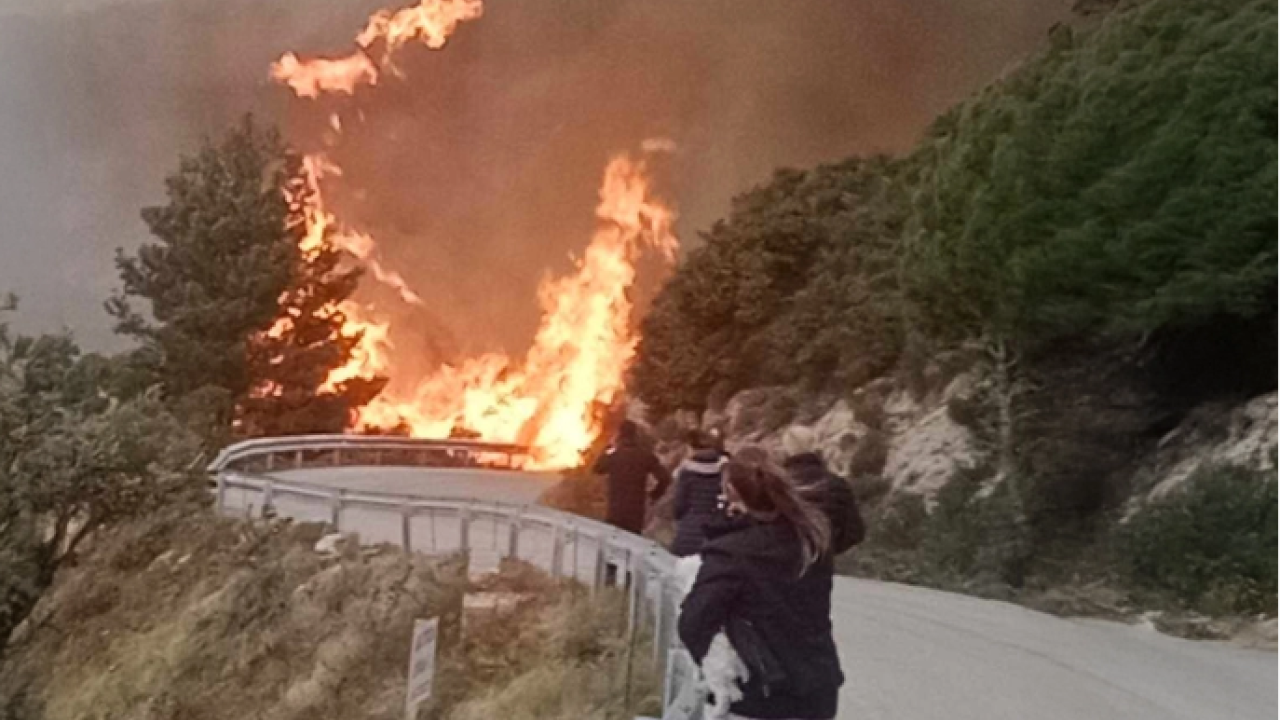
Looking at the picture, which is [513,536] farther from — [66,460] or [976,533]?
[66,460]

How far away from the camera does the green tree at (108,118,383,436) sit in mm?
3088

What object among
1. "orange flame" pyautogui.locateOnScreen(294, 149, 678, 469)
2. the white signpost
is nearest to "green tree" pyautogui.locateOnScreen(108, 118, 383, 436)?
"orange flame" pyautogui.locateOnScreen(294, 149, 678, 469)

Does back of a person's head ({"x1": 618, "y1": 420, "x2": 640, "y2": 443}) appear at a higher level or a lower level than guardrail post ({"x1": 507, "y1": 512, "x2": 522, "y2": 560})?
higher

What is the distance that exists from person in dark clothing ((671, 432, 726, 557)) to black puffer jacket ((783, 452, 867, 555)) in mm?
139

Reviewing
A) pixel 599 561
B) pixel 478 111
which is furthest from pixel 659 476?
pixel 478 111

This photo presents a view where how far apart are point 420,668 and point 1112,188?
1478mm

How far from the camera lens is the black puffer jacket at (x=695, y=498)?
259 cm

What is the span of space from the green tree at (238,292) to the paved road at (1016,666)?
1.21m

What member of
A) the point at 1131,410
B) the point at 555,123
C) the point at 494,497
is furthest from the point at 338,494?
the point at 1131,410

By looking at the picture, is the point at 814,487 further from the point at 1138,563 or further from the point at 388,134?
the point at 388,134

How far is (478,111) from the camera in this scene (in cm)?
303

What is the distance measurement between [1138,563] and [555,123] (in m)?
1.32

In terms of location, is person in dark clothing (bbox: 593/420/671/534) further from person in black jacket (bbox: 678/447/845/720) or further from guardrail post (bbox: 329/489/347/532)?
guardrail post (bbox: 329/489/347/532)

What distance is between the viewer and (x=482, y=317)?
2.97m
